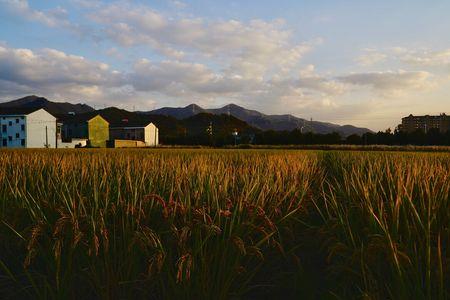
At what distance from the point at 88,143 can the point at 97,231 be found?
8434 centimetres

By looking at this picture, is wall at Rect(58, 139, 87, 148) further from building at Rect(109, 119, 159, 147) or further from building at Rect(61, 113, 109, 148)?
building at Rect(109, 119, 159, 147)

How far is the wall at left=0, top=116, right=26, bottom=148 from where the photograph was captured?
78.4 metres

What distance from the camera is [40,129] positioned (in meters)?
80.2

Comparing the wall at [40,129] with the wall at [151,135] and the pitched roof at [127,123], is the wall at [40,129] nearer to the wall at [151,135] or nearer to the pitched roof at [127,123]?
the pitched roof at [127,123]

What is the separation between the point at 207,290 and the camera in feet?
10.6

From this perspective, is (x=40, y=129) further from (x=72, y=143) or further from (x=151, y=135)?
(x=151, y=135)

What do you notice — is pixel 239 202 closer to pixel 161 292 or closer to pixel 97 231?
pixel 161 292

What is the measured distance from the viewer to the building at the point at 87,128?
88625 mm

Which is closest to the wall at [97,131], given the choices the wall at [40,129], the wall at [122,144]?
the wall at [122,144]

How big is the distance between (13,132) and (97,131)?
1677 cm

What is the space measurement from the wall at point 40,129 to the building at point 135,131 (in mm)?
20676

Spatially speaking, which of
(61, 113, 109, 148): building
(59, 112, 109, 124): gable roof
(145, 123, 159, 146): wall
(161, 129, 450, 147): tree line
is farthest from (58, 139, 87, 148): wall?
(161, 129, 450, 147): tree line

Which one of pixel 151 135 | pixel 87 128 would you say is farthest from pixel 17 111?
pixel 151 135

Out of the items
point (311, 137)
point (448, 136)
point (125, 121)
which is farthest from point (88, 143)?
point (448, 136)
